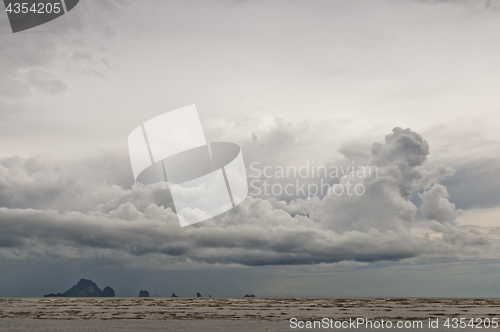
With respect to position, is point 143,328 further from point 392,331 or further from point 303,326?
point 392,331

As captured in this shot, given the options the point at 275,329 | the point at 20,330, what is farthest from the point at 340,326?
the point at 20,330

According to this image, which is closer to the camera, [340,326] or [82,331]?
[82,331]

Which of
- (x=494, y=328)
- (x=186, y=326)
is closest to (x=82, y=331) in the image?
(x=186, y=326)

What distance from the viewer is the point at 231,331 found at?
57375mm

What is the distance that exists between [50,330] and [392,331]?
182 ft

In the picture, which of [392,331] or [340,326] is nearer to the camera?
[392,331]

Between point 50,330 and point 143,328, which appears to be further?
point 143,328

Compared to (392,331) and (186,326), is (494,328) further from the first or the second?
(186,326)

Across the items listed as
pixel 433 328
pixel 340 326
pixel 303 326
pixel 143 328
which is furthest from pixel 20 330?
pixel 433 328

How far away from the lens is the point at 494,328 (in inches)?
2489

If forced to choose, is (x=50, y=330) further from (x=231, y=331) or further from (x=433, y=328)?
(x=433, y=328)

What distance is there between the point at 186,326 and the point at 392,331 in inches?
1394

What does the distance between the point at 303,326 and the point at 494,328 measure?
33818 millimetres

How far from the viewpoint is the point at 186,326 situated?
64.2 metres
